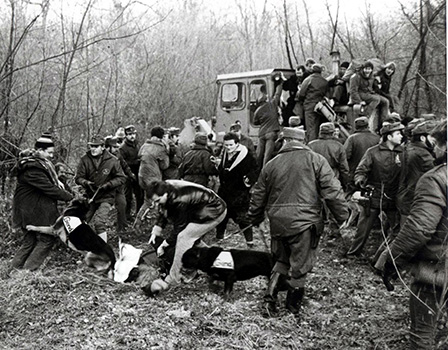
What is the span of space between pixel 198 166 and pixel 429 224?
16.3ft

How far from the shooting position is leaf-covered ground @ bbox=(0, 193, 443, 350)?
5031 millimetres

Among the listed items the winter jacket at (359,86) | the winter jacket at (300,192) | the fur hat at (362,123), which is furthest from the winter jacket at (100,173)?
the winter jacket at (359,86)

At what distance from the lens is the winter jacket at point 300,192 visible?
533 centimetres

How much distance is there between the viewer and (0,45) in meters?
9.43

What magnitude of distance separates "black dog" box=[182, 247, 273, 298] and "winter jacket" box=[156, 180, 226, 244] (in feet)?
1.15

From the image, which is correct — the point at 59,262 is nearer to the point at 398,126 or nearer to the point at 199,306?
the point at 199,306

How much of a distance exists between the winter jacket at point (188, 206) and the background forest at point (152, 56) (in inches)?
70.9

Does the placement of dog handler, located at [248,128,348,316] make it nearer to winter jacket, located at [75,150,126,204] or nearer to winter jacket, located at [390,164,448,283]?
winter jacket, located at [390,164,448,283]

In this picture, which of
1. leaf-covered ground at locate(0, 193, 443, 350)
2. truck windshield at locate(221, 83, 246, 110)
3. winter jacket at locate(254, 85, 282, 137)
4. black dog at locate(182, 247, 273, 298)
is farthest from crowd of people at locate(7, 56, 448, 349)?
truck windshield at locate(221, 83, 246, 110)

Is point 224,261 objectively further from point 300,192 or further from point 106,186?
point 106,186

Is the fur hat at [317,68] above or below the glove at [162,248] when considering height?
above

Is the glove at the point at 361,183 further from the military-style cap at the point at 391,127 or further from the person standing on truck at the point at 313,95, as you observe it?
the person standing on truck at the point at 313,95

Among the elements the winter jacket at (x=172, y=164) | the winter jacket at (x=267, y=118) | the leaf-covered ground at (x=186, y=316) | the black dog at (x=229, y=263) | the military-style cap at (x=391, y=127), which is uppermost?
the military-style cap at (x=391, y=127)

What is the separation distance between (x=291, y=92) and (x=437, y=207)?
8088mm
